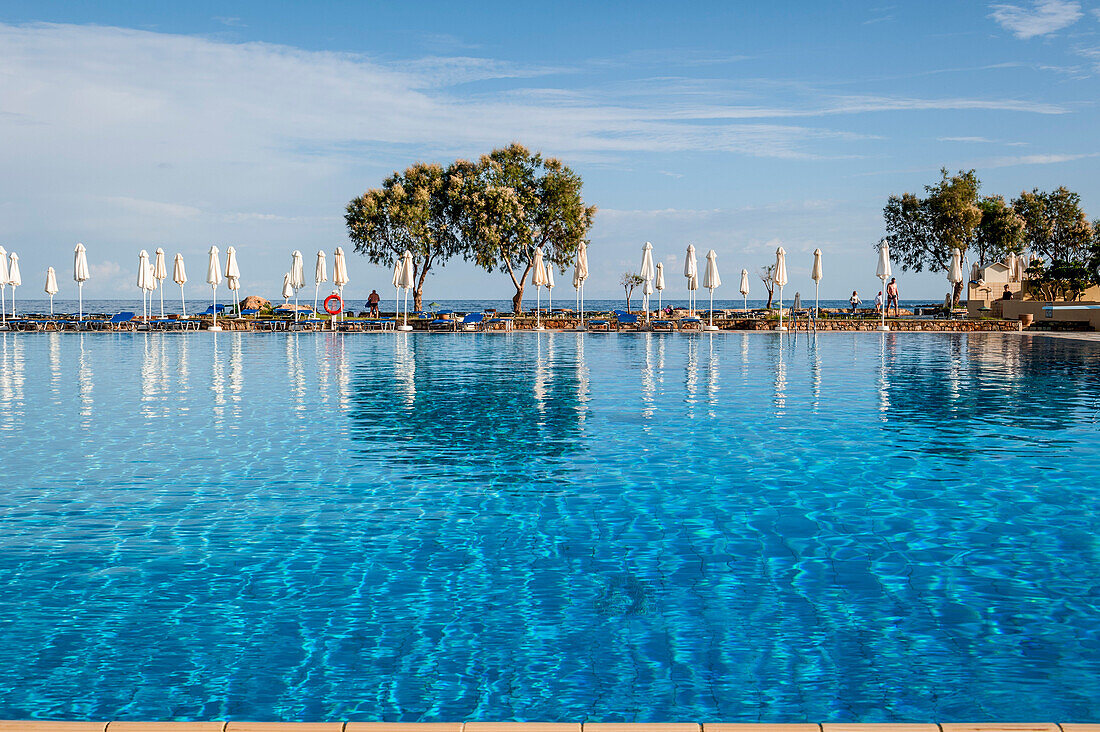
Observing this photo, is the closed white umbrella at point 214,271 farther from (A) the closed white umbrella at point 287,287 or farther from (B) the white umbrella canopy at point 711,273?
(B) the white umbrella canopy at point 711,273

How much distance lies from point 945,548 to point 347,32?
32599 mm

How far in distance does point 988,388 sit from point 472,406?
10.2m

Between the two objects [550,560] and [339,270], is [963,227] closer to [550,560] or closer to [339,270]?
[339,270]

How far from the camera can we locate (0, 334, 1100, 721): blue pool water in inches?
179

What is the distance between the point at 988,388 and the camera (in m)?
16.8

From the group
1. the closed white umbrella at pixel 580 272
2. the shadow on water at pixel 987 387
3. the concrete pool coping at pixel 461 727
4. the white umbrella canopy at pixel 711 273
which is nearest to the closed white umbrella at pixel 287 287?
the closed white umbrella at pixel 580 272

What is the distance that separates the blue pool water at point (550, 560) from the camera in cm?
455

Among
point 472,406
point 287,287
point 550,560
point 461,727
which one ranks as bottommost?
point 550,560

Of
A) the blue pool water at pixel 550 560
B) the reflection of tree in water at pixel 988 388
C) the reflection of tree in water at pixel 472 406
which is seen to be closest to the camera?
the blue pool water at pixel 550 560

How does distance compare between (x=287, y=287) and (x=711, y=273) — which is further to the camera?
(x=287, y=287)

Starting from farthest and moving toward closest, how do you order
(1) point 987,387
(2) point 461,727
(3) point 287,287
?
(3) point 287,287 < (1) point 987,387 < (2) point 461,727

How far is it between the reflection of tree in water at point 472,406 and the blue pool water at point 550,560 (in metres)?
0.11

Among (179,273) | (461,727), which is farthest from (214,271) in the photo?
(461,727)

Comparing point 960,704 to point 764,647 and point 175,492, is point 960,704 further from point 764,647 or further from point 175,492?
point 175,492
